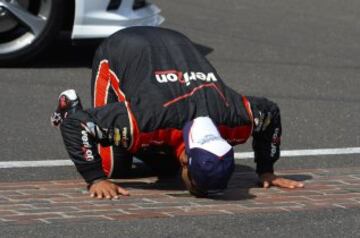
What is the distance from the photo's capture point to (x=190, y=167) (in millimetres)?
6535

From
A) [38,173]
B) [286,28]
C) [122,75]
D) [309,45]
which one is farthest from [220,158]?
[286,28]

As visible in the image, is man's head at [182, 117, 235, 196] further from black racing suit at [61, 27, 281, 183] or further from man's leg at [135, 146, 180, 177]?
man's leg at [135, 146, 180, 177]

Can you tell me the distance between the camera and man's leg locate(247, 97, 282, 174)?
697 centimetres

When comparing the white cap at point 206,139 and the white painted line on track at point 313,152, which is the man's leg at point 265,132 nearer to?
the white cap at point 206,139

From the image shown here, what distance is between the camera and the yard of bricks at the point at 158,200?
21.1ft

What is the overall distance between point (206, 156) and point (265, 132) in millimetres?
734

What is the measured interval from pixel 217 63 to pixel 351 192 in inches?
168

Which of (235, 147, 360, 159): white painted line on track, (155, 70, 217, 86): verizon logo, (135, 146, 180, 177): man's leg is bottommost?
(235, 147, 360, 159): white painted line on track

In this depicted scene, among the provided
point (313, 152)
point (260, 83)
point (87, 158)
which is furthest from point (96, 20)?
point (87, 158)

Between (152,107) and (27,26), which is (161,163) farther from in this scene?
(27,26)

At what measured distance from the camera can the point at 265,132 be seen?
707 cm

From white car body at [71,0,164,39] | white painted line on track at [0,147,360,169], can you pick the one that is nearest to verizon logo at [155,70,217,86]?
white painted line on track at [0,147,360,169]

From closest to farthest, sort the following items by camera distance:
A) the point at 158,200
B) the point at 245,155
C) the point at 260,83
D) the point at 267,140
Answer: the point at 158,200, the point at 267,140, the point at 245,155, the point at 260,83

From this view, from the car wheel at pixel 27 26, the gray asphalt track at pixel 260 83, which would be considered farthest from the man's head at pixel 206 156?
the car wheel at pixel 27 26
